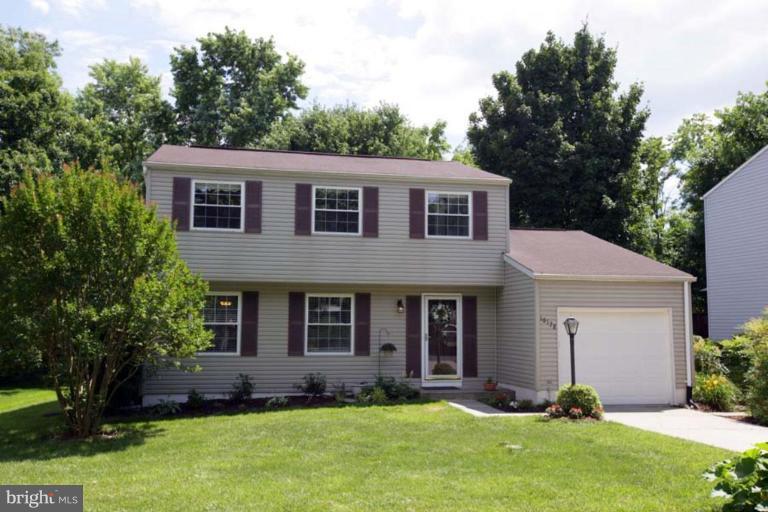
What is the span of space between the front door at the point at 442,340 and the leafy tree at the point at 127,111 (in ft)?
49.8

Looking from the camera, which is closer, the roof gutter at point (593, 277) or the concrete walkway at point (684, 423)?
the concrete walkway at point (684, 423)

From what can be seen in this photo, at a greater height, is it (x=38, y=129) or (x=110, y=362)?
(x=38, y=129)

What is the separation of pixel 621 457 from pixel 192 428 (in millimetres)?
6906

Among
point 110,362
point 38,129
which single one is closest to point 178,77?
point 38,129

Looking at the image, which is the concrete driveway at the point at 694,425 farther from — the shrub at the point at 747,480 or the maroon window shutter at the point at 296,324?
the maroon window shutter at the point at 296,324

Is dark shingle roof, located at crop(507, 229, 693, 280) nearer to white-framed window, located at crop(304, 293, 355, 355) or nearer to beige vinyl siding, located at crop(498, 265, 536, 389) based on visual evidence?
beige vinyl siding, located at crop(498, 265, 536, 389)

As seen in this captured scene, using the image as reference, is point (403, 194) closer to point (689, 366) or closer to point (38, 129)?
point (689, 366)

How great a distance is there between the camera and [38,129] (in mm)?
21734

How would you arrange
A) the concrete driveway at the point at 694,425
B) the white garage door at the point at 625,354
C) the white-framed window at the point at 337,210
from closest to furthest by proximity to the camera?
the concrete driveway at the point at 694,425
the white garage door at the point at 625,354
the white-framed window at the point at 337,210

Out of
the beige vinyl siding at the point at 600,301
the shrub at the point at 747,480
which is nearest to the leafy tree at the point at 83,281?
the beige vinyl siding at the point at 600,301

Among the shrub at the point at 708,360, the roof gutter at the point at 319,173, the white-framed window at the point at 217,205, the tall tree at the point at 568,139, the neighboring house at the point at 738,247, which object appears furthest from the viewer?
the tall tree at the point at 568,139

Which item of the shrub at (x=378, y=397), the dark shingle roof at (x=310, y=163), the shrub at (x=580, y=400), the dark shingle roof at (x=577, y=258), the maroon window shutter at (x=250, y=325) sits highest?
the dark shingle roof at (x=310, y=163)

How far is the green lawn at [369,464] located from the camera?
20.5ft

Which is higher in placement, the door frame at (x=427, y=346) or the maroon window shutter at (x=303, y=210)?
the maroon window shutter at (x=303, y=210)
